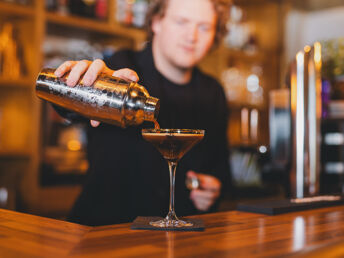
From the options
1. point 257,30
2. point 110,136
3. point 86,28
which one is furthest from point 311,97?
point 257,30

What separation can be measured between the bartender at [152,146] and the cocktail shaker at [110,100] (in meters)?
0.59

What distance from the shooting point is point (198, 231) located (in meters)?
0.91

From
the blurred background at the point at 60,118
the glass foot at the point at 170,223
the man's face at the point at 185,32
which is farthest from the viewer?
the blurred background at the point at 60,118

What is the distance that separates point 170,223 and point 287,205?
401 millimetres

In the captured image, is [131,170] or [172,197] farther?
[131,170]

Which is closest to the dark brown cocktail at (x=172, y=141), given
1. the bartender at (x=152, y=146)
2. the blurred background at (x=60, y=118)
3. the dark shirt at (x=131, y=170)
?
the bartender at (x=152, y=146)

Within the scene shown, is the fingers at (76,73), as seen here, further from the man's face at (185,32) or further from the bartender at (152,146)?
the man's face at (185,32)

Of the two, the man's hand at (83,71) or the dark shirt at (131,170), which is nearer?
the man's hand at (83,71)

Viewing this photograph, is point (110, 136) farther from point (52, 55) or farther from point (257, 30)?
point (257, 30)

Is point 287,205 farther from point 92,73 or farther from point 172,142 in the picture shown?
point 92,73

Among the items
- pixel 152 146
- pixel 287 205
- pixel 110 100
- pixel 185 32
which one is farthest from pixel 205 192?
pixel 110 100

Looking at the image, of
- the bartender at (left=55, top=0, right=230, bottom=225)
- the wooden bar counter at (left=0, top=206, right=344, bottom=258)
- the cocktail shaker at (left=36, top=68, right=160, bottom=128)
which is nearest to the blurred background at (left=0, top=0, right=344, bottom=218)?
the bartender at (left=55, top=0, right=230, bottom=225)

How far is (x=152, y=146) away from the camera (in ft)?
5.50

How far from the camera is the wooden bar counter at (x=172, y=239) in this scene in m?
0.73
